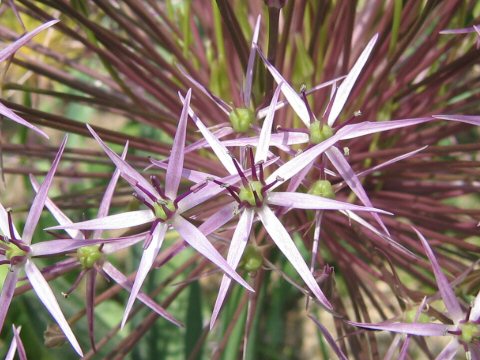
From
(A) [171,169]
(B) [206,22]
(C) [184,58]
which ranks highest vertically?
(B) [206,22]

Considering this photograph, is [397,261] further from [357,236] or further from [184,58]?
[184,58]

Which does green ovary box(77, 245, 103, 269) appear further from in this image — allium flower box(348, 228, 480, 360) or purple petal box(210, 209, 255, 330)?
allium flower box(348, 228, 480, 360)

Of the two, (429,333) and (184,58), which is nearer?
(429,333)

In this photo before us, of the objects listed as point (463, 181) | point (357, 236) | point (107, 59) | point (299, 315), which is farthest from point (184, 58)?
point (299, 315)

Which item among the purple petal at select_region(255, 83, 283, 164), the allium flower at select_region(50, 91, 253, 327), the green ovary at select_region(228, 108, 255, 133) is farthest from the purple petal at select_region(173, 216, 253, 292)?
the green ovary at select_region(228, 108, 255, 133)

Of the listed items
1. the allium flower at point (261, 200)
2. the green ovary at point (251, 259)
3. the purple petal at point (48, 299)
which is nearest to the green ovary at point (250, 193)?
the allium flower at point (261, 200)

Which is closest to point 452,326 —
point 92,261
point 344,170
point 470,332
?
point 470,332
